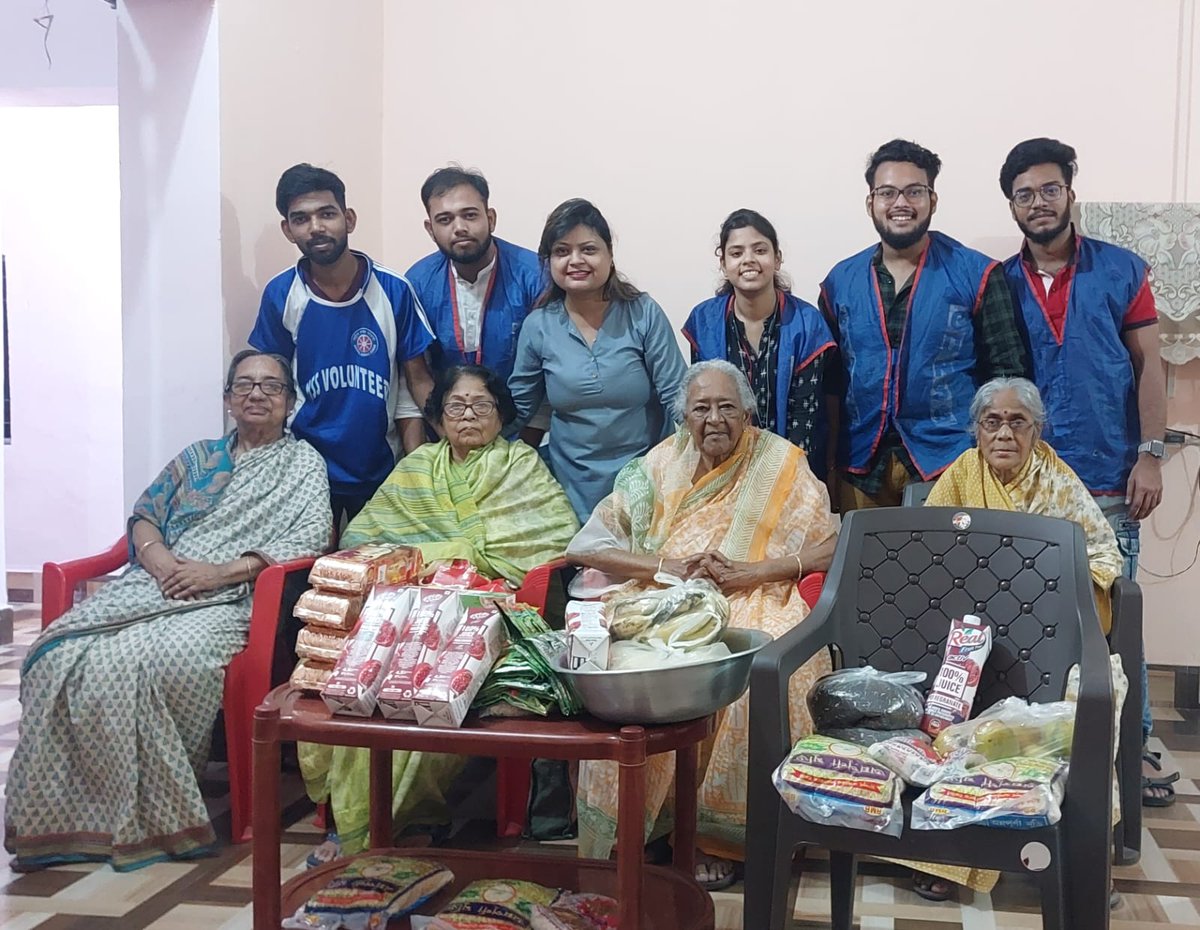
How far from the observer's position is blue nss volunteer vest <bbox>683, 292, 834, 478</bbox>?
3293 mm

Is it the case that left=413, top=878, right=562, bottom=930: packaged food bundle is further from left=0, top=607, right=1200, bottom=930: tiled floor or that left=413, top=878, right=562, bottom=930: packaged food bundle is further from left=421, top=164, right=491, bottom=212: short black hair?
left=421, top=164, right=491, bottom=212: short black hair

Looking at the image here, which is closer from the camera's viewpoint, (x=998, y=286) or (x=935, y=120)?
(x=998, y=286)

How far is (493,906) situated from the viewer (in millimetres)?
2242

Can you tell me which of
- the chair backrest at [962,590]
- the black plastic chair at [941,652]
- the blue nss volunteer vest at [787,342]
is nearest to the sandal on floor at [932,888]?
the black plastic chair at [941,652]

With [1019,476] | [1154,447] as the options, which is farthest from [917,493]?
[1154,447]

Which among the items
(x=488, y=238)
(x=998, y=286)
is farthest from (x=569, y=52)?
(x=998, y=286)

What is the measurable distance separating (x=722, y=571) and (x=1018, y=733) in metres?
0.96

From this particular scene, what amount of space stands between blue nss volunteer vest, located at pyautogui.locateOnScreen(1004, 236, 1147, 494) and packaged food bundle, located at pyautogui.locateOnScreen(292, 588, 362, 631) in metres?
2.05

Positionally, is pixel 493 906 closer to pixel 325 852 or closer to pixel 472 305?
pixel 325 852

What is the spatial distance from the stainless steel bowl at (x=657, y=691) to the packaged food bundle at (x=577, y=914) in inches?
18.5

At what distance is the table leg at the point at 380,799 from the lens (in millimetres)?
2635

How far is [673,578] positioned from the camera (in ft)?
Result: 9.30

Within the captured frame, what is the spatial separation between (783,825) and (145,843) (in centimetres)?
167

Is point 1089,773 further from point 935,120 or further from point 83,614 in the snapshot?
point 935,120
